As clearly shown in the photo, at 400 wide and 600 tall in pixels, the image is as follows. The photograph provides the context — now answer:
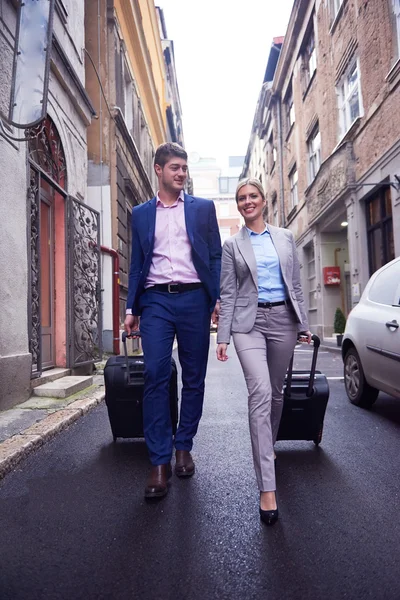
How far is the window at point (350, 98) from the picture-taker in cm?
1489

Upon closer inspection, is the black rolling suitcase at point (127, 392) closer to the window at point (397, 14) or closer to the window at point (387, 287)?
the window at point (387, 287)

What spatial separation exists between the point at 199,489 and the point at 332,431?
186 cm

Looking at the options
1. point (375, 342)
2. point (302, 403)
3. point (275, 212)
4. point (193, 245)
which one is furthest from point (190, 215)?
point (275, 212)

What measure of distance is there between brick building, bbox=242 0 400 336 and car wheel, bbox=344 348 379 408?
6384mm

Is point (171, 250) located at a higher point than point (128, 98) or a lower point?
lower

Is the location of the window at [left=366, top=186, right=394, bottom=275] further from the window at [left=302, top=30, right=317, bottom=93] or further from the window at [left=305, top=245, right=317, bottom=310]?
the window at [left=302, top=30, right=317, bottom=93]

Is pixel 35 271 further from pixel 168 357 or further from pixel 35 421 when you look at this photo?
pixel 168 357

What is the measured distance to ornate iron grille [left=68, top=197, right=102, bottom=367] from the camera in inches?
306

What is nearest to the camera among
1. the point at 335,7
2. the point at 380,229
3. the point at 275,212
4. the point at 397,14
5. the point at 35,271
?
the point at 35,271

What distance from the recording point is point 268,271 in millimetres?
3027

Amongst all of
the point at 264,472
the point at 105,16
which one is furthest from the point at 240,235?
the point at 105,16

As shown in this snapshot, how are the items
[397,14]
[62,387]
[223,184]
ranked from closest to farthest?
[62,387], [397,14], [223,184]

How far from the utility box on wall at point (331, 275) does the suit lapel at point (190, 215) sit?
53.5 ft

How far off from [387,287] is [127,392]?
10.1ft
